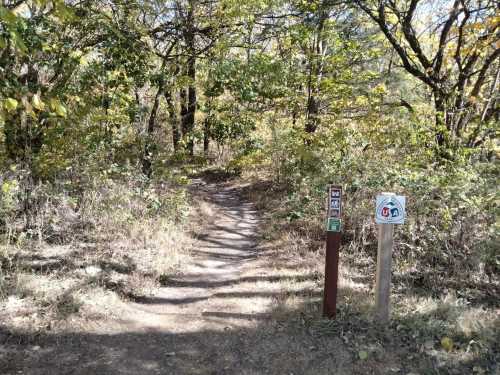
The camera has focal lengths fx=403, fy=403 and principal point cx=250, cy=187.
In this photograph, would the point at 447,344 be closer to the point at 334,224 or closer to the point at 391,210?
the point at 391,210

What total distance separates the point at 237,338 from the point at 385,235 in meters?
1.82

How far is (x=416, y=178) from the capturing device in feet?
20.9

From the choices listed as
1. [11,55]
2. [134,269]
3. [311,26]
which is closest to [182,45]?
[311,26]

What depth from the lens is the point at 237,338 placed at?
408 cm

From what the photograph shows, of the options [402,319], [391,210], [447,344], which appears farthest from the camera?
[402,319]

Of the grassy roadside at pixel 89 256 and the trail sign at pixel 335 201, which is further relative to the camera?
the grassy roadside at pixel 89 256

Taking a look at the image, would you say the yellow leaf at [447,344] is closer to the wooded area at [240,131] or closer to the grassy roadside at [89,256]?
the wooded area at [240,131]

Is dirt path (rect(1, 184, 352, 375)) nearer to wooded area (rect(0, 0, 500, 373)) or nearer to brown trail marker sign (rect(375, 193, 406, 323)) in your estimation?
wooded area (rect(0, 0, 500, 373))

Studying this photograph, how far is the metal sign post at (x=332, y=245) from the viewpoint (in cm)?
404

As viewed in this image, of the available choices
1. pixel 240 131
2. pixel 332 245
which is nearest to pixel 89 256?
pixel 332 245

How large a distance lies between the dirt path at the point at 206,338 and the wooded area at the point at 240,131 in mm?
521

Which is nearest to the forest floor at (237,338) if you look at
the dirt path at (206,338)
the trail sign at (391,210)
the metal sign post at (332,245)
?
the dirt path at (206,338)

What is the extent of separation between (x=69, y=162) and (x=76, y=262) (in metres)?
2.44

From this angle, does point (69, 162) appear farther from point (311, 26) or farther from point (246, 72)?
point (311, 26)
